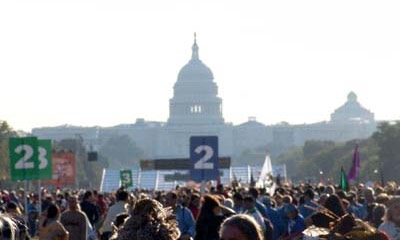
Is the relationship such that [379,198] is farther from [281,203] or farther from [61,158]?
[61,158]

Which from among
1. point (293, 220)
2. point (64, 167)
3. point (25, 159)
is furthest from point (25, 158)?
point (64, 167)

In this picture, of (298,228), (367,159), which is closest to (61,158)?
(298,228)

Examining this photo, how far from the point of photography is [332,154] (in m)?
148

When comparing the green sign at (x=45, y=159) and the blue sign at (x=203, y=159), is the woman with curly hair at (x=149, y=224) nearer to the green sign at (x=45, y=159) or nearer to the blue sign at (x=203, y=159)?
the blue sign at (x=203, y=159)

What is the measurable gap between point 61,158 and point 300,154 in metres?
141

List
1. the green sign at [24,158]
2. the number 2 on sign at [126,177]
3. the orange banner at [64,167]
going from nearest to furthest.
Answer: the green sign at [24,158]
the orange banner at [64,167]
the number 2 on sign at [126,177]

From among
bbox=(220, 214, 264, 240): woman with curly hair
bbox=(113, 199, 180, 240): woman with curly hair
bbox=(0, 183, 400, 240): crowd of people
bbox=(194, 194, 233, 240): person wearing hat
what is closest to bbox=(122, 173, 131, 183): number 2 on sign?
bbox=(0, 183, 400, 240): crowd of people

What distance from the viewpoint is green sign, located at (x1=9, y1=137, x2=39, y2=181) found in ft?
85.9

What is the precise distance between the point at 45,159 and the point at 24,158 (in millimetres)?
3392

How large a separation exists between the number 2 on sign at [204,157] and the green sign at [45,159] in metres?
4.35

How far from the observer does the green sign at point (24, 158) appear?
26.2 metres

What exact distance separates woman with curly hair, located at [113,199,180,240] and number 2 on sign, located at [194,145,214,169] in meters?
16.5

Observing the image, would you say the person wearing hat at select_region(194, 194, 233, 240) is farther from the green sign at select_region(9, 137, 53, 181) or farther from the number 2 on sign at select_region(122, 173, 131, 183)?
the number 2 on sign at select_region(122, 173, 131, 183)

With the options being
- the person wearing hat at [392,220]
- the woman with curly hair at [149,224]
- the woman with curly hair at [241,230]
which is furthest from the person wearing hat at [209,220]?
the woman with curly hair at [241,230]
